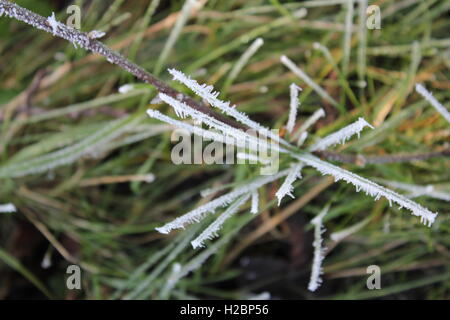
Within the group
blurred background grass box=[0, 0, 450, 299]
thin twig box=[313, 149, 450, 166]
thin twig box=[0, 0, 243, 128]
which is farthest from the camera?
blurred background grass box=[0, 0, 450, 299]

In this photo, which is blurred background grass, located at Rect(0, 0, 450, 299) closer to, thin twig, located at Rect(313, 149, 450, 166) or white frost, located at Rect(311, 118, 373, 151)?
thin twig, located at Rect(313, 149, 450, 166)

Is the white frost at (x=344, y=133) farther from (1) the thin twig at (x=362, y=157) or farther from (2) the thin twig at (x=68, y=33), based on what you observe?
(2) the thin twig at (x=68, y=33)

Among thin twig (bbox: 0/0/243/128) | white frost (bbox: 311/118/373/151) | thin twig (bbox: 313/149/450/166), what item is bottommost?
white frost (bbox: 311/118/373/151)

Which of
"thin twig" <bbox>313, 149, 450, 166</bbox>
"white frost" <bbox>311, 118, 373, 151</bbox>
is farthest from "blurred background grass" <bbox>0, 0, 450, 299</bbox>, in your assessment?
"white frost" <bbox>311, 118, 373, 151</bbox>

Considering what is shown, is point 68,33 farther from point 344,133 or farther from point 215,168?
point 215,168

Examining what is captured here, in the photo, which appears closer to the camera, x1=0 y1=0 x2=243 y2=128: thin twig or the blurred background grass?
x1=0 y1=0 x2=243 y2=128: thin twig

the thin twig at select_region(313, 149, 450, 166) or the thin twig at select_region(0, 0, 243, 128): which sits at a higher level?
the thin twig at select_region(0, 0, 243, 128)

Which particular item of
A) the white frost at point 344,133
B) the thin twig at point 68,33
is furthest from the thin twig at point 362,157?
the thin twig at point 68,33
